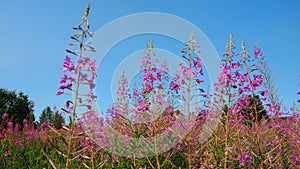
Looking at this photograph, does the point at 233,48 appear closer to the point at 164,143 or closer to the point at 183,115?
the point at 183,115

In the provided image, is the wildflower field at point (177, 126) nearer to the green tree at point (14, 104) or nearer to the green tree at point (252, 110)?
the green tree at point (252, 110)

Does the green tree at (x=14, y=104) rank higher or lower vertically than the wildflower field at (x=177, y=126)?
higher

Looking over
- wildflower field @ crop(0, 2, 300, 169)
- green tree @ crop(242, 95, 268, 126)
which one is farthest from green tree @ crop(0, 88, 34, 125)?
green tree @ crop(242, 95, 268, 126)

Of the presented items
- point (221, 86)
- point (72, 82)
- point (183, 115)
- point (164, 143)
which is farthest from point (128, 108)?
point (72, 82)

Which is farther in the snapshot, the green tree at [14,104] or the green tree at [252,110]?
the green tree at [14,104]

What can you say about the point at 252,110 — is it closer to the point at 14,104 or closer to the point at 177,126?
the point at 177,126

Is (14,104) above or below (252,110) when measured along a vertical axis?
above

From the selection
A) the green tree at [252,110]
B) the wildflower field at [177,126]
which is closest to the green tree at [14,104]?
the wildflower field at [177,126]

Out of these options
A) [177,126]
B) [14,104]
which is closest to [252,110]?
[177,126]

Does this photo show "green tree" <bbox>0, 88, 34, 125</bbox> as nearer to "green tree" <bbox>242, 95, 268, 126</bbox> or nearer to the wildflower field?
the wildflower field

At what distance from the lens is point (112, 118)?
726 centimetres

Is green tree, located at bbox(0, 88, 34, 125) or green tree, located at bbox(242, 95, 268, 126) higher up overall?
green tree, located at bbox(0, 88, 34, 125)

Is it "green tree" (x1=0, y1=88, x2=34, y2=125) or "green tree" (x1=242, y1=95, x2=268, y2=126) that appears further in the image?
"green tree" (x1=0, y1=88, x2=34, y2=125)

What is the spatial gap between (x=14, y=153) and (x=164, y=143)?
4.91m
